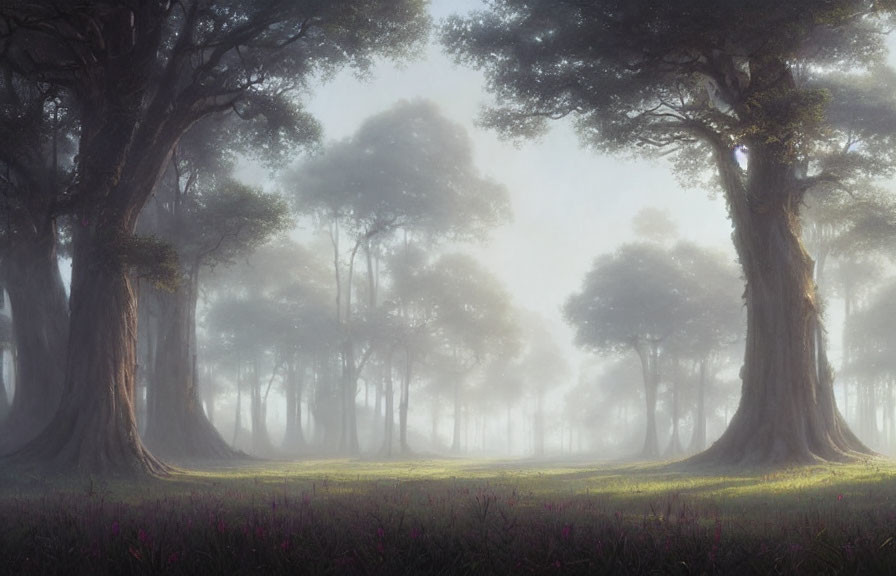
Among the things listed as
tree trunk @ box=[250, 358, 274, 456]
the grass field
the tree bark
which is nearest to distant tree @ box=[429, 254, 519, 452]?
the tree bark

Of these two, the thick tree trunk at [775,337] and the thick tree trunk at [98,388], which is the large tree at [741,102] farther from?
the thick tree trunk at [98,388]

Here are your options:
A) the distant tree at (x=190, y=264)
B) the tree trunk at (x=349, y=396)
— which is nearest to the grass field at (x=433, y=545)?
the distant tree at (x=190, y=264)

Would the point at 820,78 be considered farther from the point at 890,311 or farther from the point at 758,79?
the point at 890,311

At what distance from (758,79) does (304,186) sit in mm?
33212

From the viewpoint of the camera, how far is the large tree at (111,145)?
1590 cm

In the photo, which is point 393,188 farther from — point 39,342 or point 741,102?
point 741,102

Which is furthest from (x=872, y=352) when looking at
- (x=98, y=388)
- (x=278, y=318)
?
(x=98, y=388)

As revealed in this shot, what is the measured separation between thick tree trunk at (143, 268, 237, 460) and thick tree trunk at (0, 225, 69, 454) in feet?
15.1

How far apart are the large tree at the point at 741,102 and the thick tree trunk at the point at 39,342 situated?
1718 centimetres

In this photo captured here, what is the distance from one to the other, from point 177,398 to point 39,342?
592 centimetres

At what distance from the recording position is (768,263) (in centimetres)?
2033

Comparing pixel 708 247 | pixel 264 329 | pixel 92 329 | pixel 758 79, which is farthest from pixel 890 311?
pixel 92 329

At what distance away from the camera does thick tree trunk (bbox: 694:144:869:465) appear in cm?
1920

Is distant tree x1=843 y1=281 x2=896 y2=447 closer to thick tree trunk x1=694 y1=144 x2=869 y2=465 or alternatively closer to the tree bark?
thick tree trunk x1=694 y1=144 x2=869 y2=465
